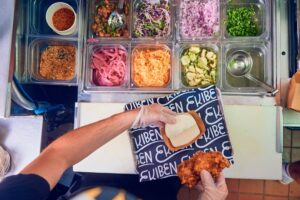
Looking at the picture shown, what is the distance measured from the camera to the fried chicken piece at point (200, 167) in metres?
1.71

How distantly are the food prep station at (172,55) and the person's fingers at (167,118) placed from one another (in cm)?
23

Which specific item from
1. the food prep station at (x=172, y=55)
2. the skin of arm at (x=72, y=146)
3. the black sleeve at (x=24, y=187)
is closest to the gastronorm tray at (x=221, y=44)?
the food prep station at (x=172, y=55)

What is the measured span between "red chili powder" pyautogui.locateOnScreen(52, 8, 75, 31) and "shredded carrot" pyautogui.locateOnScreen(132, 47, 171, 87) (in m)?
0.47

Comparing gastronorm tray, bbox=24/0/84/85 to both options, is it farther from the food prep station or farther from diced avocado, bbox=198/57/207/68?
diced avocado, bbox=198/57/207/68

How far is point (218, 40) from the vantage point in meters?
2.12

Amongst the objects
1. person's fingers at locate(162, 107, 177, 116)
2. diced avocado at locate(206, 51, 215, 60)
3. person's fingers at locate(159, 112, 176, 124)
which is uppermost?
diced avocado at locate(206, 51, 215, 60)

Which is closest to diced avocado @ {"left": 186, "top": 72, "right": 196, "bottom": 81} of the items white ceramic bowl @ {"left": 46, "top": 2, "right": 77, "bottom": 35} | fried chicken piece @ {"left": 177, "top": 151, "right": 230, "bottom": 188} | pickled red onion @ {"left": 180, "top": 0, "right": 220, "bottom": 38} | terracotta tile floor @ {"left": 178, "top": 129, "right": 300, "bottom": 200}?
pickled red onion @ {"left": 180, "top": 0, "right": 220, "bottom": 38}

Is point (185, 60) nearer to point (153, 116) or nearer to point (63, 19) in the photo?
point (153, 116)

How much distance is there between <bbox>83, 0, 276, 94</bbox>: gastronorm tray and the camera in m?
2.08

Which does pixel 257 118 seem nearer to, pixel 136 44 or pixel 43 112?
pixel 136 44

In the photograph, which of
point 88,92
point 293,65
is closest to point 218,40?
point 293,65

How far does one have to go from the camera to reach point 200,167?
171 centimetres

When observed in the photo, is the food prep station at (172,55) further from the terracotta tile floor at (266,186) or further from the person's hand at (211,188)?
the terracotta tile floor at (266,186)

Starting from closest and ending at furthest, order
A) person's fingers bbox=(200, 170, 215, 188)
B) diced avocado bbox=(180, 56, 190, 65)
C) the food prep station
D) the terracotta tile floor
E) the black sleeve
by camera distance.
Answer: the black sleeve → person's fingers bbox=(200, 170, 215, 188) → the food prep station → diced avocado bbox=(180, 56, 190, 65) → the terracotta tile floor
